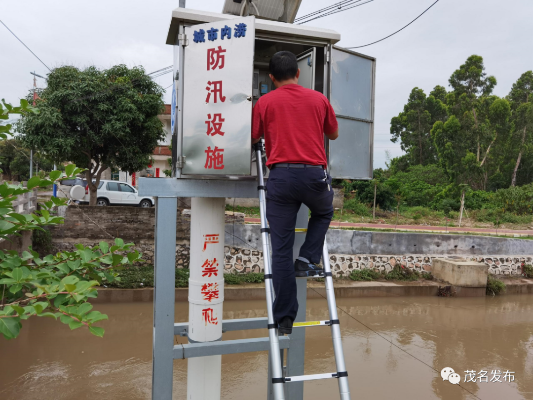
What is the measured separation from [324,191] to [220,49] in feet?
3.78

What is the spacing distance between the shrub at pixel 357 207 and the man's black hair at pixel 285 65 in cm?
1305

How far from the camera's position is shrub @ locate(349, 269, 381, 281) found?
1009 cm

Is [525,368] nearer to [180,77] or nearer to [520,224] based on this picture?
[180,77]

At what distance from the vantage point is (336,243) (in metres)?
10.1

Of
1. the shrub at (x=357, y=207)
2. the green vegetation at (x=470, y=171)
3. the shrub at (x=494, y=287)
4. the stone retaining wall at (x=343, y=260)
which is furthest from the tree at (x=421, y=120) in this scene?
the shrub at (x=494, y=287)

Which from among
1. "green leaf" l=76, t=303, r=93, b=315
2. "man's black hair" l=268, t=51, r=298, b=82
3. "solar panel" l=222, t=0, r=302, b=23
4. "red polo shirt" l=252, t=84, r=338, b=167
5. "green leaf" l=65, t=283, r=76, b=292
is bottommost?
"green leaf" l=76, t=303, r=93, b=315

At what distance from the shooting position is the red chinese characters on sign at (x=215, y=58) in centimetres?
275

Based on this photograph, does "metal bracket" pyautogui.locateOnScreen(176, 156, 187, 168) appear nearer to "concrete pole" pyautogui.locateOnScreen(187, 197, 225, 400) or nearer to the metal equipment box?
the metal equipment box

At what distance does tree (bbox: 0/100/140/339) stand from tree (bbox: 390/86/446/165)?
25321 millimetres

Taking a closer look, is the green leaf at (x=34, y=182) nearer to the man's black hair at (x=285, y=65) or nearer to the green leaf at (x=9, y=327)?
the green leaf at (x=9, y=327)

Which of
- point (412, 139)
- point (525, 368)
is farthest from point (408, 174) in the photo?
point (525, 368)

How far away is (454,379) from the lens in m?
6.00

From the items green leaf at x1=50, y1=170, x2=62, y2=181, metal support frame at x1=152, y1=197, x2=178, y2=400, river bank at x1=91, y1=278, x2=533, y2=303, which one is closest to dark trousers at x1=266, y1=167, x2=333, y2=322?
metal support frame at x1=152, y1=197, x2=178, y2=400

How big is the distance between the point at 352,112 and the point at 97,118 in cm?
803
